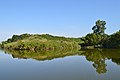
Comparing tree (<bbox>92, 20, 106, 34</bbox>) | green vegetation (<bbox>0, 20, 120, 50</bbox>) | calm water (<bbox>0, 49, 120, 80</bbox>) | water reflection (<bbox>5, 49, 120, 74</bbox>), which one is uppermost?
tree (<bbox>92, 20, 106, 34</bbox>)

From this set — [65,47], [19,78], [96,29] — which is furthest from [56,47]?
[19,78]

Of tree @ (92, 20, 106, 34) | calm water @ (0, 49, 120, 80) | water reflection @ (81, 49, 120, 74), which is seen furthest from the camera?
tree @ (92, 20, 106, 34)

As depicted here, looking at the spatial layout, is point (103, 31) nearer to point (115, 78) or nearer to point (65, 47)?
point (65, 47)

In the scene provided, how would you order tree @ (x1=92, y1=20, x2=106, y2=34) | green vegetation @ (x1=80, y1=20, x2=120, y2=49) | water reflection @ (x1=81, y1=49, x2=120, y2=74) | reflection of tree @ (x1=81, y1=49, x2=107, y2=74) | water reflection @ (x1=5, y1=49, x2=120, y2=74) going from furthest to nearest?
1. tree @ (x1=92, y1=20, x2=106, y2=34)
2. green vegetation @ (x1=80, y1=20, x2=120, y2=49)
3. water reflection @ (x1=5, y1=49, x2=120, y2=74)
4. water reflection @ (x1=81, y1=49, x2=120, y2=74)
5. reflection of tree @ (x1=81, y1=49, x2=107, y2=74)

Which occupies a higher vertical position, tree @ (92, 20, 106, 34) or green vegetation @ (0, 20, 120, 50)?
tree @ (92, 20, 106, 34)

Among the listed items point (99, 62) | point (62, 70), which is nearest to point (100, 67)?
point (62, 70)

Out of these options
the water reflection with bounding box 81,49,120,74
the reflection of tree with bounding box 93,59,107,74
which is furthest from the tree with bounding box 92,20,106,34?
the reflection of tree with bounding box 93,59,107,74

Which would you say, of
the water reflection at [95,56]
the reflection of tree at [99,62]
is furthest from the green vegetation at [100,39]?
the reflection of tree at [99,62]

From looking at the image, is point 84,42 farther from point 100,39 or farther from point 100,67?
point 100,67

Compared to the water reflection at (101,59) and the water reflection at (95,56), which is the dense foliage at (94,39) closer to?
the water reflection at (95,56)

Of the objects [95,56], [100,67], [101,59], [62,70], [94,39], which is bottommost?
[62,70]

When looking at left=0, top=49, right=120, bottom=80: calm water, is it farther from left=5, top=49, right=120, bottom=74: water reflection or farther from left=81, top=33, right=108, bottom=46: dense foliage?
left=81, top=33, right=108, bottom=46: dense foliage

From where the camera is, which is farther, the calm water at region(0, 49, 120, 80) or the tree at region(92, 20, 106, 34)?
the tree at region(92, 20, 106, 34)

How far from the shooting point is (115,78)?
61.5ft
